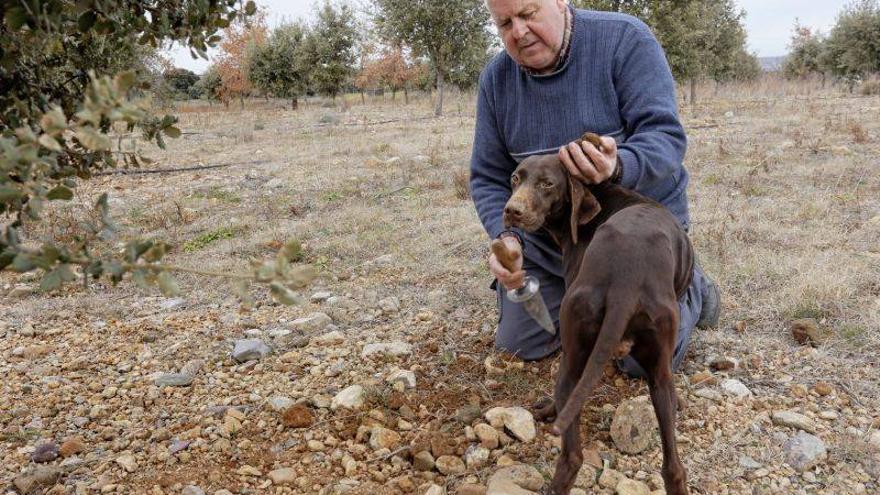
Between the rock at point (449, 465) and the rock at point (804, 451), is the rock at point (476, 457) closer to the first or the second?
the rock at point (449, 465)

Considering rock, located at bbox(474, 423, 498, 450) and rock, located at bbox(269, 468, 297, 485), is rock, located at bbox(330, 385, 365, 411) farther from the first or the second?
rock, located at bbox(474, 423, 498, 450)

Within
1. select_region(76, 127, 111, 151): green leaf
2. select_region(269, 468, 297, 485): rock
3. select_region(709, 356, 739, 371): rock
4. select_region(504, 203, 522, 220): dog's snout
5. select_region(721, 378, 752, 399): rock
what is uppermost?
select_region(76, 127, 111, 151): green leaf

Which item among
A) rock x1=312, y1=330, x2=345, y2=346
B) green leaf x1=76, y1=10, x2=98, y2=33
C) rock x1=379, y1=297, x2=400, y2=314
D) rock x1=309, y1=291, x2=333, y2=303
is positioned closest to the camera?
green leaf x1=76, y1=10, x2=98, y2=33

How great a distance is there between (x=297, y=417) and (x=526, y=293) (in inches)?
45.9

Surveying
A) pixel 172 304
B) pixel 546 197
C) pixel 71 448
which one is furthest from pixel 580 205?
pixel 172 304

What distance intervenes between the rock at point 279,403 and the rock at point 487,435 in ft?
3.05

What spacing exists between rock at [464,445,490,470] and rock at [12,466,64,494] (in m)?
1.62

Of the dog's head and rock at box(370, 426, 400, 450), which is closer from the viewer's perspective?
the dog's head

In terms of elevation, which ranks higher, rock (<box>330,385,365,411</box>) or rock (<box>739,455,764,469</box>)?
rock (<box>330,385,365,411</box>)

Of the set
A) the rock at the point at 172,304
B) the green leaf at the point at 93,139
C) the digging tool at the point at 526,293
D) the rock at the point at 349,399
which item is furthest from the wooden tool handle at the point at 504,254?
the rock at the point at 172,304

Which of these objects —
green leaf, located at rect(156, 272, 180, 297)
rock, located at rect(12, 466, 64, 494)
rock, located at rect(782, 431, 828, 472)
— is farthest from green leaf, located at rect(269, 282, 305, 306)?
rock, located at rect(782, 431, 828, 472)

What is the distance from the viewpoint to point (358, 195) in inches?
311

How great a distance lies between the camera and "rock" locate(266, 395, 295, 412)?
3.06 metres

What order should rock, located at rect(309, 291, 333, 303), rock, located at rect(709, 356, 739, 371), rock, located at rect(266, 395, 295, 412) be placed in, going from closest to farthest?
rock, located at rect(266, 395, 295, 412) < rock, located at rect(709, 356, 739, 371) < rock, located at rect(309, 291, 333, 303)
